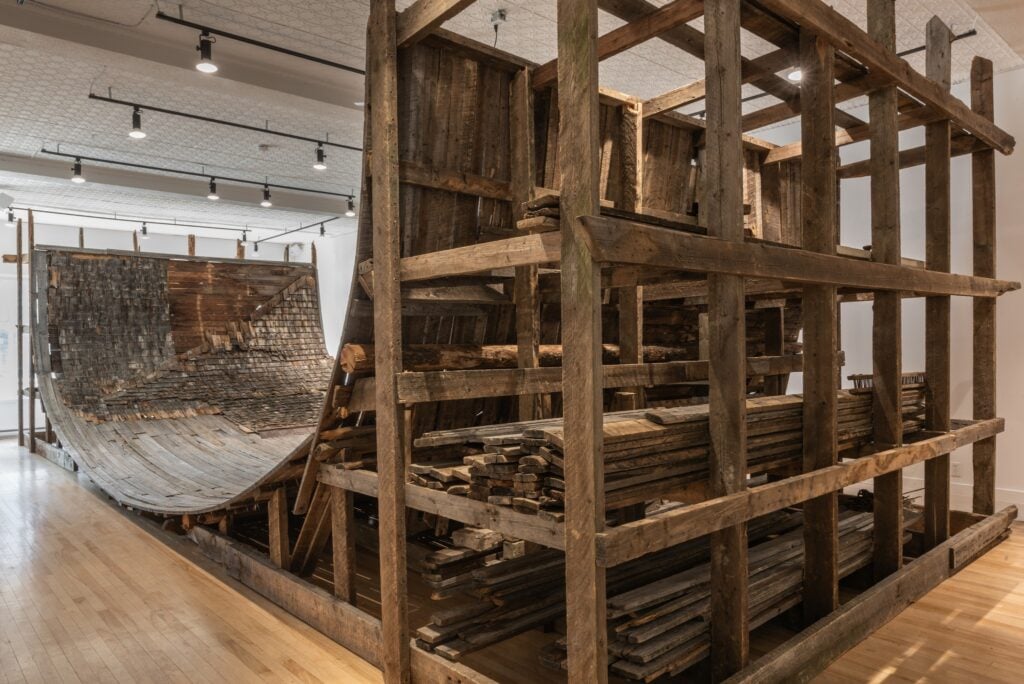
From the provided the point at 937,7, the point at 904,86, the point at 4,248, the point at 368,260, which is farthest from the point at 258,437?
the point at 4,248

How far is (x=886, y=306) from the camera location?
391 centimetres

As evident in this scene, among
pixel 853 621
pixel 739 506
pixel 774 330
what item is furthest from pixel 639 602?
pixel 774 330

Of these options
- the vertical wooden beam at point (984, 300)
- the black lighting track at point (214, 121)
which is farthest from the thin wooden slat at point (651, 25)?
the black lighting track at point (214, 121)

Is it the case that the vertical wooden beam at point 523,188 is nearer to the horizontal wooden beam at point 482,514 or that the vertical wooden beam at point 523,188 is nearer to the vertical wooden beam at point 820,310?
the horizontal wooden beam at point 482,514

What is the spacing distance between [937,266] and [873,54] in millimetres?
1600

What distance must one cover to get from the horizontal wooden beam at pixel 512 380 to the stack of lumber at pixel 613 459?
0.57 feet

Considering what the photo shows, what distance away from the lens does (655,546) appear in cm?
236

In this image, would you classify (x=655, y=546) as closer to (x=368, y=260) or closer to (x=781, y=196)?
(x=368, y=260)

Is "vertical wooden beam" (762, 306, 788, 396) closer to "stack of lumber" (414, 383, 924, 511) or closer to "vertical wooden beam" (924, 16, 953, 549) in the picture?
"vertical wooden beam" (924, 16, 953, 549)

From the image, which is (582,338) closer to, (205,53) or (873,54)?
(873,54)

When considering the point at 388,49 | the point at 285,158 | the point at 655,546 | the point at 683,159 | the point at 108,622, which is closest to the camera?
the point at 655,546

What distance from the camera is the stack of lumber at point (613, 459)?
2508 mm

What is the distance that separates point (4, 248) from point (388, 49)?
42.2 ft

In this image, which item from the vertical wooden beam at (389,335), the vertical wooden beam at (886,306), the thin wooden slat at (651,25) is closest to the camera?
the thin wooden slat at (651,25)
